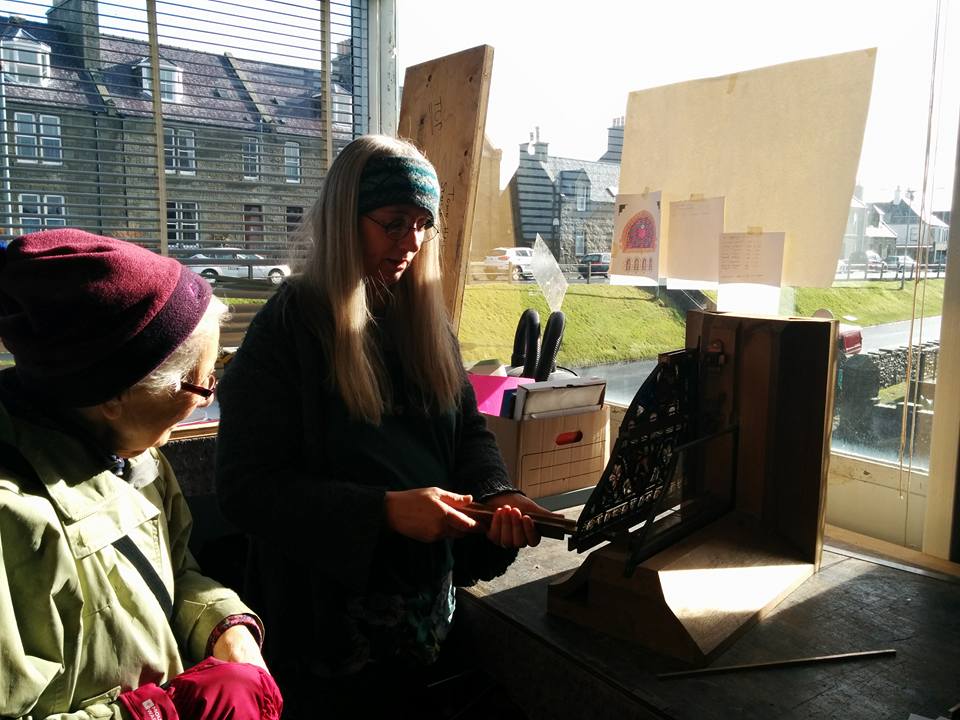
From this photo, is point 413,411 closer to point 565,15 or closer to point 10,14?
point 565,15

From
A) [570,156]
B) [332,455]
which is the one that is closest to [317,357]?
[332,455]

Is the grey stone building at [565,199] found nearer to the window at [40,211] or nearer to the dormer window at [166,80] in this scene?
the dormer window at [166,80]

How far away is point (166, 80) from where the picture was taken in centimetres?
273

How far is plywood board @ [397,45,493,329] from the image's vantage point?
235 cm

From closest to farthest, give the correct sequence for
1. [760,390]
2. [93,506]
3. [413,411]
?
[93,506] → [413,411] → [760,390]

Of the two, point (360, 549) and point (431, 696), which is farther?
point (431, 696)

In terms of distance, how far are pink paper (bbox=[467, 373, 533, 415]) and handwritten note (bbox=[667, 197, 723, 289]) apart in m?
0.56

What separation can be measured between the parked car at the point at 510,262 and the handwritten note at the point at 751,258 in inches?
37.5

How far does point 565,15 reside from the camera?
2.60 meters

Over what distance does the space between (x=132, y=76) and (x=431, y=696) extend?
2.31 meters

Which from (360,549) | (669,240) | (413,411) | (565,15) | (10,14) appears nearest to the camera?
(360,549)

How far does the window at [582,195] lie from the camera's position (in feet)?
8.80

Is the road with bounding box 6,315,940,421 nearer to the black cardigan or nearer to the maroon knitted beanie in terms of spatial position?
the black cardigan

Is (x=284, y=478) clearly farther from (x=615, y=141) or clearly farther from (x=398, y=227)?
(x=615, y=141)
